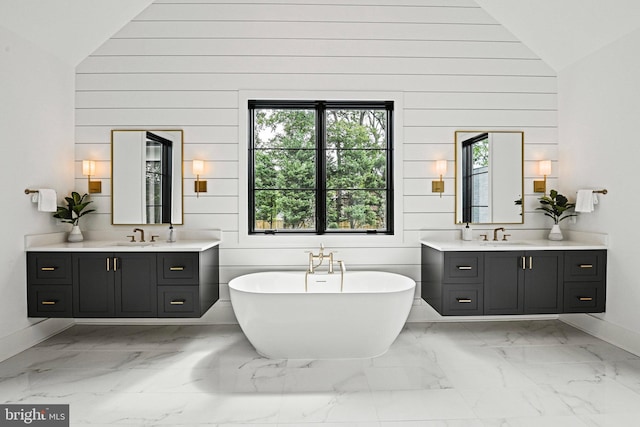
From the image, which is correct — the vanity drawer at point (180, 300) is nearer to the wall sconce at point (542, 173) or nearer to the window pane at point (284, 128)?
the window pane at point (284, 128)

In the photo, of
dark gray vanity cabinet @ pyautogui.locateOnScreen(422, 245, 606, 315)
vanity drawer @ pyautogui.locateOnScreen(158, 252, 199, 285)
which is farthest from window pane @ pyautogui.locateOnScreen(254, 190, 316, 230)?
dark gray vanity cabinet @ pyautogui.locateOnScreen(422, 245, 606, 315)

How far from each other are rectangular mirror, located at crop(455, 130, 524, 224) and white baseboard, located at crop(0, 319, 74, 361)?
12.2ft

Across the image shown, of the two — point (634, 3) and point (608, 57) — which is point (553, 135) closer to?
point (608, 57)

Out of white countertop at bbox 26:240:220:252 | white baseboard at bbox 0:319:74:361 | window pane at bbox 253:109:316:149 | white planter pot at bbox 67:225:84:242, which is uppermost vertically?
window pane at bbox 253:109:316:149

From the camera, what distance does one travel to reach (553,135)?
13.1 ft

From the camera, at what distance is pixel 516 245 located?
3.50 metres

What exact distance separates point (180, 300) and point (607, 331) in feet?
11.5

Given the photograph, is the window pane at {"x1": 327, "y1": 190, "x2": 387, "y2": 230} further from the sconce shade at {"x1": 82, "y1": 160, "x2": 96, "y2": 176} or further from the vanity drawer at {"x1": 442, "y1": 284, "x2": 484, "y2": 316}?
the sconce shade at {"x1": 82, "y1": 160, "x2": 96, "y2": 176}

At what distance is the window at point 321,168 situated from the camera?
3.97 meters

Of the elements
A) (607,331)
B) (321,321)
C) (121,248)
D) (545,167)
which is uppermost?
(545,167)

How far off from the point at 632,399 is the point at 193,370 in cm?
274

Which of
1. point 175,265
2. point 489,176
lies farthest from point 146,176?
point 489,176

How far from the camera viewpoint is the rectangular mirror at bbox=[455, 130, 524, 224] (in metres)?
3.92

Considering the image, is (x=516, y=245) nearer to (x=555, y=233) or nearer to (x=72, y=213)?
(x=555, y=233)
